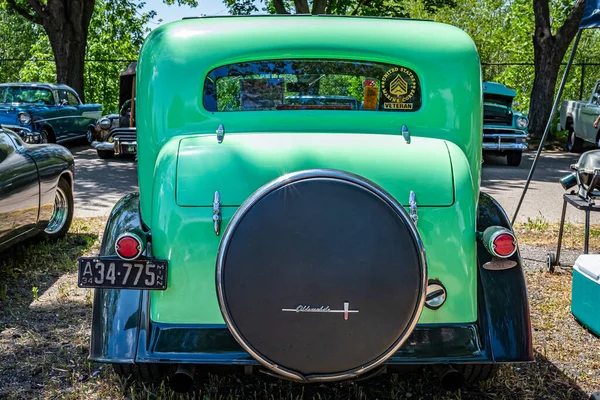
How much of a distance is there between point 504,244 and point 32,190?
4.05 m

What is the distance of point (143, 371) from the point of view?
130 inches

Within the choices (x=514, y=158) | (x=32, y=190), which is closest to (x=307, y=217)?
(x=32, y=190)

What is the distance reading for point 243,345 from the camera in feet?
8.41

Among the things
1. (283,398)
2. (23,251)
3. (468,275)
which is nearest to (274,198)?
(468,275)

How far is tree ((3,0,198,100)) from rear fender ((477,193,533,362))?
54.6 ft

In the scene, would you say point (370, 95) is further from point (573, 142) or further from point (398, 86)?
point (573, 142)

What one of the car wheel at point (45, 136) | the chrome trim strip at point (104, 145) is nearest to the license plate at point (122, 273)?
the chrome trim strip at point (104, 145)

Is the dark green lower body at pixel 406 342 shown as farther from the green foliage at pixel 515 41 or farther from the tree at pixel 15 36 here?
the tree at pixel 15 36

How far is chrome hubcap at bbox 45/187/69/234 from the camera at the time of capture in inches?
261

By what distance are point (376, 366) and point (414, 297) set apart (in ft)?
1.04

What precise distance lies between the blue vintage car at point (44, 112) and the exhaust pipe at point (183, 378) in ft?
37.0

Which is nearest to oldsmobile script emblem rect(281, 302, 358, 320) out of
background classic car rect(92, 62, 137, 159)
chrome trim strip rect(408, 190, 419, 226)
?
chrome trim strip rect(408, 190, 419, 226)

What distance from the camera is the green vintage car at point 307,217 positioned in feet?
8.32

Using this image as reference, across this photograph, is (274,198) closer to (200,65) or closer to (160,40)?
Answer: (200,65)
